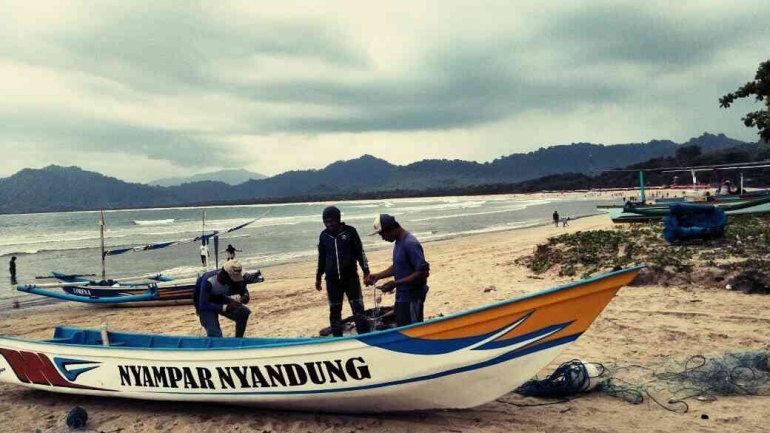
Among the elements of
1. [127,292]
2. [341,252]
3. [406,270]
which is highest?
[341,252]

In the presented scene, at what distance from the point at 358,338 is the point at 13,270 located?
72.6ft

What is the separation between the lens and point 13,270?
66.4 ft

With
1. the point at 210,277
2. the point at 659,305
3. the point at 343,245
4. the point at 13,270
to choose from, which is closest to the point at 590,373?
the point at 343,245

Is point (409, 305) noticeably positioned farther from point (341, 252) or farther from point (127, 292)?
point (127, 292)

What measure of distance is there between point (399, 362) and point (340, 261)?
82.7 inches

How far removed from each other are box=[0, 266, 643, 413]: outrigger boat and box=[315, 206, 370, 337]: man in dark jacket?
5.37ft

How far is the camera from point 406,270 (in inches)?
A: 202

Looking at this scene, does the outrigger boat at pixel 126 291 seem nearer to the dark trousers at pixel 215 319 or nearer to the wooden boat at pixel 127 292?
the wooden boat at pixel 127 292

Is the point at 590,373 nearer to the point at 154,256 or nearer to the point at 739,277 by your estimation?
the point at 739,277

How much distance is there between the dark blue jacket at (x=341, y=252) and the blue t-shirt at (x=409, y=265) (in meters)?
1.00

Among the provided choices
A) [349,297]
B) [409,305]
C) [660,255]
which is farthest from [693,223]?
[409,305]

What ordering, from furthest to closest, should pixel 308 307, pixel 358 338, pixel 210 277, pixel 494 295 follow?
pixel 308 307
pixel 494 295
pixel 210 277
pixel 358 338

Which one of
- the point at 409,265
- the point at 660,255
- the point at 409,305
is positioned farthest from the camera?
the point at 660,255

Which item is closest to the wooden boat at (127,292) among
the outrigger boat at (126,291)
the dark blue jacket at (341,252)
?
the outrigger boat at (126,291)
